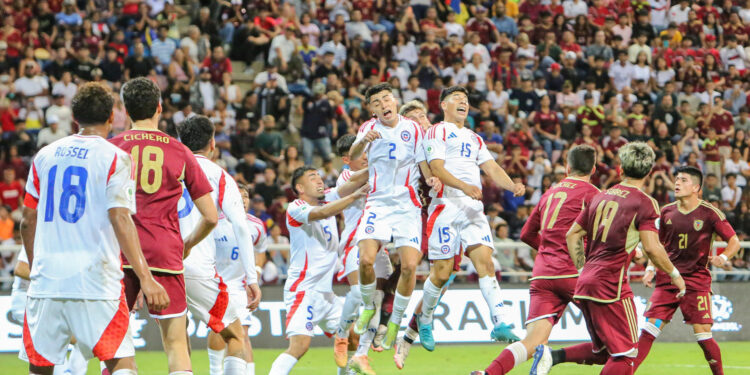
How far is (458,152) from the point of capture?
10164 mm

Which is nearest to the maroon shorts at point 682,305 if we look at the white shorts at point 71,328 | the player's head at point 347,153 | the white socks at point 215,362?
the player's head at point 347,153

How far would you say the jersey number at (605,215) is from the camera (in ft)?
26.5

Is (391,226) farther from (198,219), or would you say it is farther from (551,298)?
(198,219)

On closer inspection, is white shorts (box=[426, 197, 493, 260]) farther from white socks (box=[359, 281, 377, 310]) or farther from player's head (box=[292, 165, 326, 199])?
player's head (box=[292, 165, 326, 199])

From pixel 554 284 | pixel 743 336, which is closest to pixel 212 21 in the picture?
pixel 743 336

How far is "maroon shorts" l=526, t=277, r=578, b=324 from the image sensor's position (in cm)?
913

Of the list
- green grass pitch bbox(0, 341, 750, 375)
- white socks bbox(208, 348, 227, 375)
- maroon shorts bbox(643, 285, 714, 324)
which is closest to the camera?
white socks bbox(208, 348, 227, 375)

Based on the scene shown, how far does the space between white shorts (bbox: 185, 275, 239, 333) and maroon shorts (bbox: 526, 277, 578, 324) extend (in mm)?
2977

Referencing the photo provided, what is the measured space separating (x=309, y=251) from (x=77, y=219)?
4.30 meters

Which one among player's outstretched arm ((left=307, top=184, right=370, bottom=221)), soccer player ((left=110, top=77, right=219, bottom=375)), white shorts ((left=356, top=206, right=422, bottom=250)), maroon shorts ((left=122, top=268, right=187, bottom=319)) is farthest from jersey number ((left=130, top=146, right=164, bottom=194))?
white shorts ((left=356, top=206, right=422, bottom=250))

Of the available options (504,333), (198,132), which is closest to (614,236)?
(504,333)

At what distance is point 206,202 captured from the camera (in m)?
6.93

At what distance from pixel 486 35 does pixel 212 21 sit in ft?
22.8

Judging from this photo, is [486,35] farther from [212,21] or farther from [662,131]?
[212,21]
